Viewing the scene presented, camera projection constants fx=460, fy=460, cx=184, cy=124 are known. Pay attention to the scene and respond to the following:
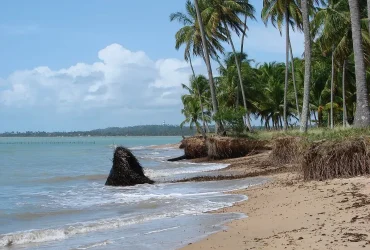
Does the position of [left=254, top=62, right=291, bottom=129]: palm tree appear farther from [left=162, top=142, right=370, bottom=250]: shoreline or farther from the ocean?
[left=162, top=142, right=370, bottom=250]: shoreline

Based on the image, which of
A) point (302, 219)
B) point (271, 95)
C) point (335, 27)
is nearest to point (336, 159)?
point (302, 219)

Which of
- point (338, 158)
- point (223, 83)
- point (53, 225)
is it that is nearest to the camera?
point (53, 225)

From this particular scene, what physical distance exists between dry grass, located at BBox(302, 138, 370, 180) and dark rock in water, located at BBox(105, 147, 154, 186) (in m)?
7.73

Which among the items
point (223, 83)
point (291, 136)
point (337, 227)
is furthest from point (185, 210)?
point (223, 83)

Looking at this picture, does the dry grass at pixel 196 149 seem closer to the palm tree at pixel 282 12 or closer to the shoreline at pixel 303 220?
the palm tree at pixel 282 12

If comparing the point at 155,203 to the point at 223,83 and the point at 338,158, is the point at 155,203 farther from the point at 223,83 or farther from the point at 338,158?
the point at 223,83

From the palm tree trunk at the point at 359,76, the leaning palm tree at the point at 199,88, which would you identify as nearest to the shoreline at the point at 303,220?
the palm tree trunk at the point at 359,76

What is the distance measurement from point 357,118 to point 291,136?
4.65 metres

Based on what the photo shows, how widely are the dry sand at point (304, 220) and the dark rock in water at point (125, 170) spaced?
23.4 ft

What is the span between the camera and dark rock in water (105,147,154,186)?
60.2ft

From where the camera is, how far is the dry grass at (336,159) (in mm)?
12023

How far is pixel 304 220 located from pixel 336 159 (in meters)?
4.34

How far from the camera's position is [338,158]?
1240 cm

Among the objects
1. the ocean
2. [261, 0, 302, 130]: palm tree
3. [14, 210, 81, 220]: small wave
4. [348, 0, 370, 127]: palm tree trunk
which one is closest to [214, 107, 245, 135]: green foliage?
[261, 0, 302, 130]: palm tree
